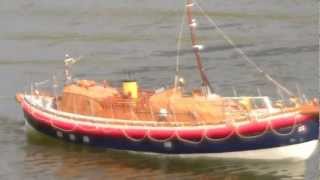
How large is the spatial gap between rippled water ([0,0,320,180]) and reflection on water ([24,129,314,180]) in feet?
0.14

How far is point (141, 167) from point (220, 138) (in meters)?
3.70

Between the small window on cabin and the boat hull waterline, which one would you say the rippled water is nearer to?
the boat hull waterline

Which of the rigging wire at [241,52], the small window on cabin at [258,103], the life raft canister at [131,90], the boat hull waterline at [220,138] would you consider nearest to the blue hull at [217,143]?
the boat hull waterline at [220,138]

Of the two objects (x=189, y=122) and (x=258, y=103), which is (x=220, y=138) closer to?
(x=189, y=122)

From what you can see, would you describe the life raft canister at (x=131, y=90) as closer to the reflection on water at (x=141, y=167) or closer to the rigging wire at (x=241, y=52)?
the reflection on water at (x=141, y=167)

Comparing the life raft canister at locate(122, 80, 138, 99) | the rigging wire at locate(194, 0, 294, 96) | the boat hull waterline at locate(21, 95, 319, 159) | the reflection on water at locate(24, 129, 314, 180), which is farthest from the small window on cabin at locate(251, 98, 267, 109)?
the rigging wire at locate(194, 0, 294, 96)

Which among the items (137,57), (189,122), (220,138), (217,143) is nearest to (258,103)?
(220,138)

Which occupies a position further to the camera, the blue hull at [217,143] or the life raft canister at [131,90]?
the life raft canister at [131,90]

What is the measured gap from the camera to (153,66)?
64625mm

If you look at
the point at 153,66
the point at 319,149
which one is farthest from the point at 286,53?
the point at 319,149

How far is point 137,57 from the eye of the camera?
223 feet

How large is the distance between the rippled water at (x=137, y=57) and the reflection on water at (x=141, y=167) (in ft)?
0.14

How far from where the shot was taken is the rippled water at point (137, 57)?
44156mm

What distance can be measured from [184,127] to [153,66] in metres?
21.0
